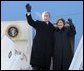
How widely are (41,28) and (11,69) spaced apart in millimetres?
720

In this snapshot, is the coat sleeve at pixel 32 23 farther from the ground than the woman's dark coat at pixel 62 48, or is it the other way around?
the coat sleeve at pixel 32 23

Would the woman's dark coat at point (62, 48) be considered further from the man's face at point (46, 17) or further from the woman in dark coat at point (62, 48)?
the man's face at point (46, 17)

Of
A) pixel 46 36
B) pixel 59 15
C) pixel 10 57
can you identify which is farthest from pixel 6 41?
pixel 59 15

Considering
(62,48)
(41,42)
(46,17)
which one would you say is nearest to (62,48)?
(62,48)

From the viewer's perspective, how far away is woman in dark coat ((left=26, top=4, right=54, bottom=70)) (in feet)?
18.3

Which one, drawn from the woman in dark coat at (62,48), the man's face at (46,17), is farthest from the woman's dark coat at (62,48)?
the man's face at (46,17)

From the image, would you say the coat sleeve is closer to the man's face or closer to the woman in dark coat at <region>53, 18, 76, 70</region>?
the man's face

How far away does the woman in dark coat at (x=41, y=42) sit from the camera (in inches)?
219

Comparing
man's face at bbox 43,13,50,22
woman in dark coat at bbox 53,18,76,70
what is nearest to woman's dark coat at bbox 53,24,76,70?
woman in dark coat at bbox 53,18,76,70

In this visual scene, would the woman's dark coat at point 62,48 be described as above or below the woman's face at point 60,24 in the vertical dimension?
below

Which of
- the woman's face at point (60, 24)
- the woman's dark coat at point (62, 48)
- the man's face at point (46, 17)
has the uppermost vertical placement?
the man's face at point (46, 17)

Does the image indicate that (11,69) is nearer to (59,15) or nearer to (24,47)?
(24,47)

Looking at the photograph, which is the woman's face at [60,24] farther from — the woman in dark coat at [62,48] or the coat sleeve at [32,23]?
the coat sleeve at [32,23]

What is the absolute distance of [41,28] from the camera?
558 centimetres
